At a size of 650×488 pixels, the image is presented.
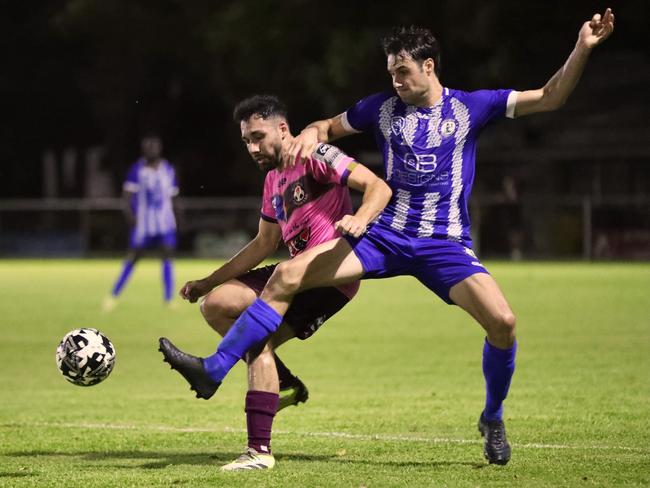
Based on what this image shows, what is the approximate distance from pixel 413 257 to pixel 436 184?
43cm

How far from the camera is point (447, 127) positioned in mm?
7883

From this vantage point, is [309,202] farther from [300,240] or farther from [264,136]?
[264,136]

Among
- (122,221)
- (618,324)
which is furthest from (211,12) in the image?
(618,324)

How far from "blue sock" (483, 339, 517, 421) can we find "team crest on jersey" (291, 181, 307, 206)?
1.30 metres

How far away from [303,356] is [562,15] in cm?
2540

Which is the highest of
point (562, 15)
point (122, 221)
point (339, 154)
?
point (562, 15)

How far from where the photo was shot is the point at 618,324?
17547mm

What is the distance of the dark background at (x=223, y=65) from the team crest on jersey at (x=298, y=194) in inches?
1179

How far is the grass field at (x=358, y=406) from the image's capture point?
7.61 metres

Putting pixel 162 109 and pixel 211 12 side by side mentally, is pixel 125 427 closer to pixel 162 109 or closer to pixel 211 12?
pixel 211 12

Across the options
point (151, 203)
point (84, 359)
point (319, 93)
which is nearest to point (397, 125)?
point (84, 359)

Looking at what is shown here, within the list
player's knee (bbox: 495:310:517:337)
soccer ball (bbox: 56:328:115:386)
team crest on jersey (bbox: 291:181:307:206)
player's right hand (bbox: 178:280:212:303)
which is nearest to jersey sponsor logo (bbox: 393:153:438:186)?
team crest on jersey (bbox: 291:181:307:206)

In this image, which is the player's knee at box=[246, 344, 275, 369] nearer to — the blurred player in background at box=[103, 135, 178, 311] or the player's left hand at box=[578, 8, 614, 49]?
the player's left hand at box=[578, 8, 614, 49]

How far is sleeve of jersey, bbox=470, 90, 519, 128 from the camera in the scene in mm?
7930
